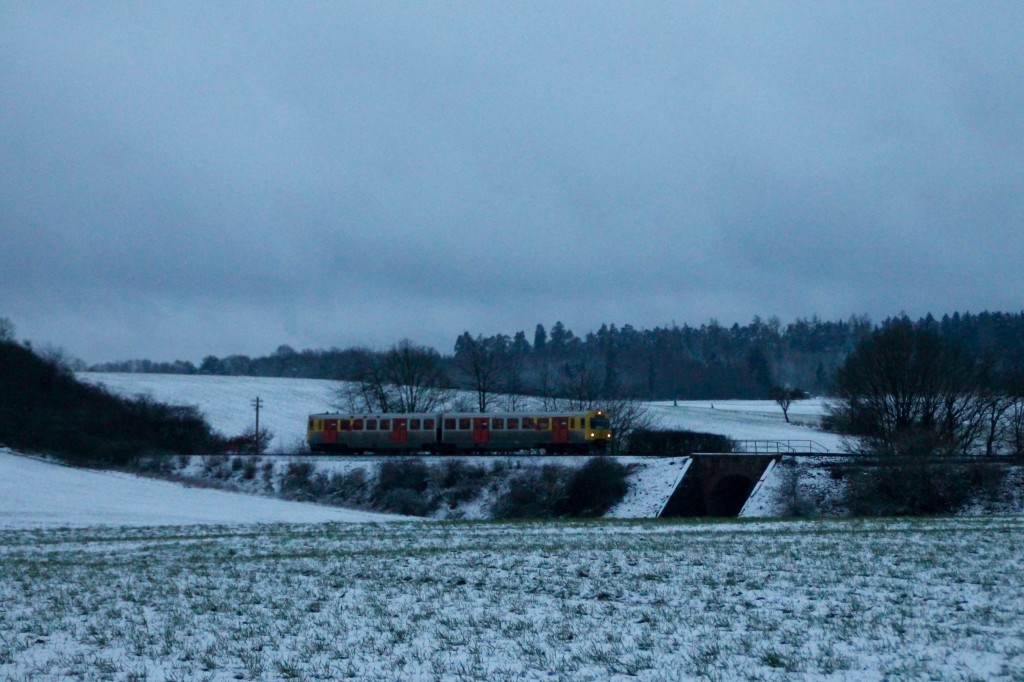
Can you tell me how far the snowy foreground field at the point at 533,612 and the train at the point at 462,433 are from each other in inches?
1599

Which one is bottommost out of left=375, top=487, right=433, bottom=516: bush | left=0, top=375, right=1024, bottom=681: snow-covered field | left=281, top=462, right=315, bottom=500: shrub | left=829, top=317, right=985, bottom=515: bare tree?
left=375, top=487, right=433, bottom=516: bush

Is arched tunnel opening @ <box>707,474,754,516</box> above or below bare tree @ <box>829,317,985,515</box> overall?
below

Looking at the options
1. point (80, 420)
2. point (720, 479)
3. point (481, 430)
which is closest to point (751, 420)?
point (481, 430)

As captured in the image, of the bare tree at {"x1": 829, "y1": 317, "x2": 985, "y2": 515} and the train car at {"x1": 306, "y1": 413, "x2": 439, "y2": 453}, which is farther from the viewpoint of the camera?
the train car at {"x1": 306, "y1": 413, "x2": 439, "y2": 453}

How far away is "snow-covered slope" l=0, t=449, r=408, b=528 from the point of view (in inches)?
1284

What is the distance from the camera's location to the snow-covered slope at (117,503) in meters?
32.6

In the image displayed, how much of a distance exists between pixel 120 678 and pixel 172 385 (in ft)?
358

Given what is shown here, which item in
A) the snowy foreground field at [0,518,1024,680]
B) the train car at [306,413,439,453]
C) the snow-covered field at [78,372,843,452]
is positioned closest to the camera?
the snowy foreground field at [0,518,1024,680]

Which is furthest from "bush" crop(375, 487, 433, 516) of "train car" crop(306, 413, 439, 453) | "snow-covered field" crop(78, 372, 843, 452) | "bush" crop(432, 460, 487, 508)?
"snow-covered field" crop(78, 372, 843, 452)

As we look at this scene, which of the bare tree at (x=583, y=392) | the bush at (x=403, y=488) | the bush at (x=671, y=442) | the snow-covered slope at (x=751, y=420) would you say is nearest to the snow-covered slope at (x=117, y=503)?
the bush at (x=403, y=488)

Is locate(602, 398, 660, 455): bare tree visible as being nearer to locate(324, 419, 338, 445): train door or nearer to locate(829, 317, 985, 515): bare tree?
locate(829, 317, 985, 515): bare tree

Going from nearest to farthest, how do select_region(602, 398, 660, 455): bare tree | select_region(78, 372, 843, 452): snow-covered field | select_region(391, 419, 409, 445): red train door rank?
select_region(391, 419, 409, 445): red train door → select_region(602, 398, 660, 455): bare tree → select_region(78, 372, 843, 452): snow-covered field

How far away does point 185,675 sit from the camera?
8828 mm

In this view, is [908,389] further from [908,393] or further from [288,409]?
[288,409]
